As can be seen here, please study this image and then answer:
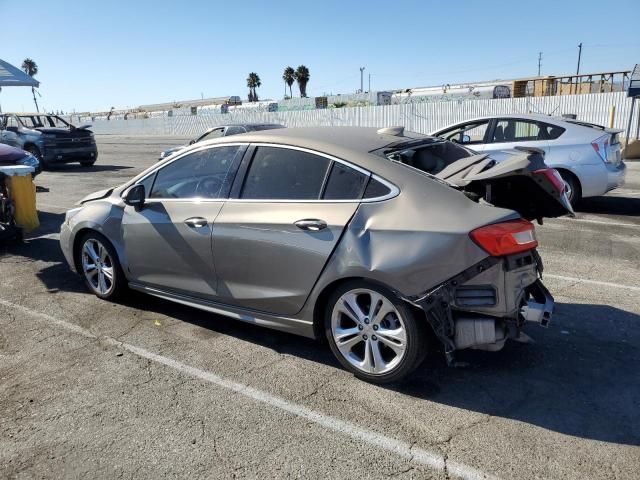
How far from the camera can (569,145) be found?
878 cm

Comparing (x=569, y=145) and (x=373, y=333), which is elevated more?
(x=569, y=145)

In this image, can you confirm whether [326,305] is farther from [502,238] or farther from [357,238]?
[502,238]

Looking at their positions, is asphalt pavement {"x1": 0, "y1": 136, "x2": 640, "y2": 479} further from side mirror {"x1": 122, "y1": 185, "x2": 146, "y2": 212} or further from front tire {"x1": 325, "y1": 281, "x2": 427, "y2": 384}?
side mirror {"x1": 122, "y1": 185, "x2": 146, "y2": 212}

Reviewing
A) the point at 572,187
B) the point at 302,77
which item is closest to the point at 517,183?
the point at 572,187

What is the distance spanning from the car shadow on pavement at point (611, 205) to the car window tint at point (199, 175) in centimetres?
709

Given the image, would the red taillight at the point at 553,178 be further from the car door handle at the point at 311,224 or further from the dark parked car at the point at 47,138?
the dark parked car at the point at 47,138

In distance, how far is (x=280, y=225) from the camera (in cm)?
381

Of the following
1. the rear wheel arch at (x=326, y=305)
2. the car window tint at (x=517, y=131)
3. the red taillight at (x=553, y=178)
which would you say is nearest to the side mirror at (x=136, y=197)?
the rear wheel arch at (x=326, y=305)

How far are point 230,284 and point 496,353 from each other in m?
2.06

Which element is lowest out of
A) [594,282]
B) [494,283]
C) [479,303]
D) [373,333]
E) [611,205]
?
[611,205]

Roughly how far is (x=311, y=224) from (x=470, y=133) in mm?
7000

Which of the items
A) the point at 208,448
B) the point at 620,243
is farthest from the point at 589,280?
the point at 208,448

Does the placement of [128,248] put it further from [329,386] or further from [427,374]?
[427,374]

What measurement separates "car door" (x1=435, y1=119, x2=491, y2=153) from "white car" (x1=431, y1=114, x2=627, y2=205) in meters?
0.02
